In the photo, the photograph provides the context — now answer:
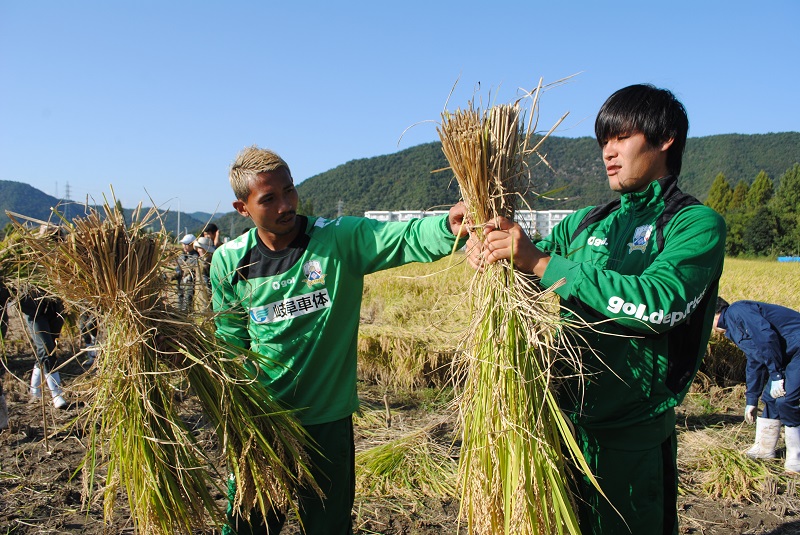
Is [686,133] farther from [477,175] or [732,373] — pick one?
[732,373]

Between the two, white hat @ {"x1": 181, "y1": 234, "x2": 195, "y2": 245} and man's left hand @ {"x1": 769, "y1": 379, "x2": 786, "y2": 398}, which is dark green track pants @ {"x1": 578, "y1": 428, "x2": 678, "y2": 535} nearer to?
white hat @ {"x1": 181, "y1": 234, "x2": 195, "y2": 245}

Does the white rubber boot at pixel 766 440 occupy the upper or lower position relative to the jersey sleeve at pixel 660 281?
lower

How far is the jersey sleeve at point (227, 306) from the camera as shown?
7.06ft

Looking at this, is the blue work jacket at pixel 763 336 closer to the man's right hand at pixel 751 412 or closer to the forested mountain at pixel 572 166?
the man's right hand at pixel 751 412

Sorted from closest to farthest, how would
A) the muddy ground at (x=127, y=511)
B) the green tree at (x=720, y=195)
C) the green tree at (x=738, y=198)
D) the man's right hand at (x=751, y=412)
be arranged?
1. the muddy ground at (x=127, y=511)
2. the man's right hand at (x=751, y=412)
3. the green tree at (x=738, y=198)
4. the green tree at (x=720, y=195)

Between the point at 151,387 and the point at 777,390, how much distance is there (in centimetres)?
426

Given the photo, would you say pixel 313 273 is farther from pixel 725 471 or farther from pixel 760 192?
pixel 760 192

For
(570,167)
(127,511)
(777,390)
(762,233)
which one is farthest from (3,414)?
(570,167)

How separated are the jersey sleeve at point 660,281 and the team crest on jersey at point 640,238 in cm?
13

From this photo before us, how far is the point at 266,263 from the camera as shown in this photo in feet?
7.11

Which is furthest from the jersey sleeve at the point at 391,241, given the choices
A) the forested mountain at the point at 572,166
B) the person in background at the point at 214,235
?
the forested mountain at the point at 572,166

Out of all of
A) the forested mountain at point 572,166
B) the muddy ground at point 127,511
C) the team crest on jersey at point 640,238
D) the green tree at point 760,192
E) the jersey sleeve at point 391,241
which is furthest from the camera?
the forested mountain at point 572,166

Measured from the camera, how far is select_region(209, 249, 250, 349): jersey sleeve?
2.15 m

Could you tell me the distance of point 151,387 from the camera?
70.0 inches
